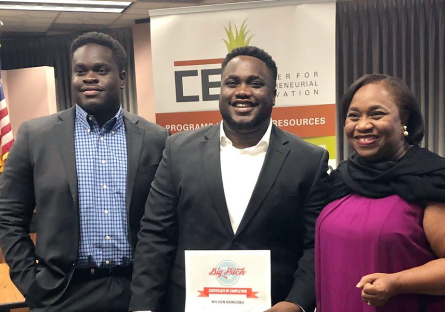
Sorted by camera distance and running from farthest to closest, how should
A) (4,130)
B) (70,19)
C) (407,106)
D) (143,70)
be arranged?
(143,70) < (70,19) < (4,130) < (407,106)

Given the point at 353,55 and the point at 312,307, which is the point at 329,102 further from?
the point at 353,55

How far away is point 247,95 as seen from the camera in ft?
5.98

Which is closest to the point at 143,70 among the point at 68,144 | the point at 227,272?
the point at 68,144

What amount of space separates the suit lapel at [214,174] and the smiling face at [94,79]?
1.47ft

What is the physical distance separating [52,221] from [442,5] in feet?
18.8

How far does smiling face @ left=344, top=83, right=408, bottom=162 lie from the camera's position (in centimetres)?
159

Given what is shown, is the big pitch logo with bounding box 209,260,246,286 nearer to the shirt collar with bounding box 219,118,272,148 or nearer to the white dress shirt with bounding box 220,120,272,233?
the white dress shirt with bounding box 220,120,272,233

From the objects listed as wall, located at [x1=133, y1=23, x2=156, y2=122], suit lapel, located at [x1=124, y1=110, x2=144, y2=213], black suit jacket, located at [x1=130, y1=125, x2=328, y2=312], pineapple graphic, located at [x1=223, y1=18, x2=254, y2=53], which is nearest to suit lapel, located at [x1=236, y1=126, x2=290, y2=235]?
black suit jacket, located at [x1=130, y1=125, x2=328, y2=312]

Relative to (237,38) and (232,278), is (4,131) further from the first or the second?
(232,278)

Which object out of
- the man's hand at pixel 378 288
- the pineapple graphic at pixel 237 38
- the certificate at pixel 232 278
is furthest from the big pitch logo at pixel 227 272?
the pineapple graphic at pixel 237 38

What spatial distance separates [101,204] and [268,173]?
69 centimetres

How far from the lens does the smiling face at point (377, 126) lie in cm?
159

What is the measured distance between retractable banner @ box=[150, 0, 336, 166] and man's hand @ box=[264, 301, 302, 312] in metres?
1.47

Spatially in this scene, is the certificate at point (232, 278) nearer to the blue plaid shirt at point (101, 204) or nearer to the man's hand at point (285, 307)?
the man's hand at point (285, 307)
